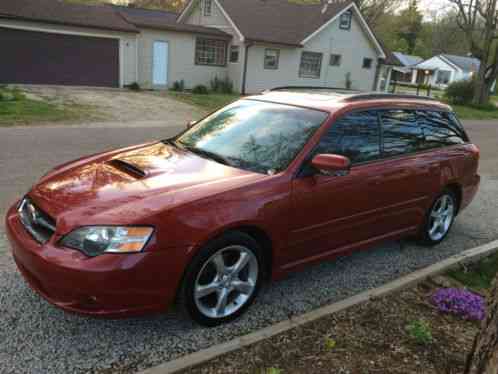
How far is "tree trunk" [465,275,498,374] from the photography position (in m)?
2.29

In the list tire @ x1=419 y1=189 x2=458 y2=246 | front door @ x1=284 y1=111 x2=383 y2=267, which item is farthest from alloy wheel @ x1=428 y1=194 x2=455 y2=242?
front door @ x1=284 y1=111 x2=383 y2=267

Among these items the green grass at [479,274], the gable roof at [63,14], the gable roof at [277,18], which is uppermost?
the gable roof at [277,18]

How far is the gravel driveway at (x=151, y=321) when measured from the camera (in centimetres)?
291

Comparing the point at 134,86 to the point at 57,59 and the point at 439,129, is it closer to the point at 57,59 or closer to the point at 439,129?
the point at 57,59

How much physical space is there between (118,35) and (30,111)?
8941 millimetres

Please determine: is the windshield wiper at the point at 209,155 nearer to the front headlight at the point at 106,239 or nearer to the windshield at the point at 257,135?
the windshield at the point at 257,135

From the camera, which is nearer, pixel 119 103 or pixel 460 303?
pixel 460 303

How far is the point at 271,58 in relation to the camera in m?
24.4

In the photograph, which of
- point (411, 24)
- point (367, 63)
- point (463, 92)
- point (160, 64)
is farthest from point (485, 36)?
point (411, 24)

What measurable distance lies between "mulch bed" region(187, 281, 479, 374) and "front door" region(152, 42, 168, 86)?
20.3m

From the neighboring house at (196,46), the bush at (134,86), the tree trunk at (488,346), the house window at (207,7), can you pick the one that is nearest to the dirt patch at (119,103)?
the bush at (134,86)

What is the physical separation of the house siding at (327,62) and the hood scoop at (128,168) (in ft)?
67.5

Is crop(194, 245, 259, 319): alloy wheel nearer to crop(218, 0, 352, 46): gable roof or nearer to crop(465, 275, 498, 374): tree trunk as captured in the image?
crop(465, 275, 498, 374): tree trunk

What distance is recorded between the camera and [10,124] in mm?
11211
